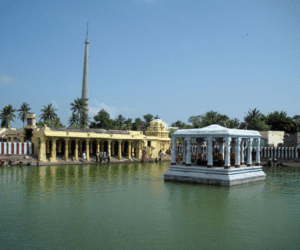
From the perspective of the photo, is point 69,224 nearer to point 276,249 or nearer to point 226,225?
point 226,225

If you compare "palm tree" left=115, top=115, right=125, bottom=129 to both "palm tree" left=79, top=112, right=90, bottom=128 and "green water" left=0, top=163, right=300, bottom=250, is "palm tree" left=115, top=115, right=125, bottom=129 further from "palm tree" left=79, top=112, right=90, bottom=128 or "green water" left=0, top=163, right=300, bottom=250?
"green water" left=0, top=163, right=300, bottom=250

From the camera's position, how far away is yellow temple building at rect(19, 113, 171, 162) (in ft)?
122

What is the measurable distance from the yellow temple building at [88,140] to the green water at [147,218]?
737 inches

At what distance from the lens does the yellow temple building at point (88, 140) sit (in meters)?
37.1

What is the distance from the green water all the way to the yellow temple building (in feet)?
61.4

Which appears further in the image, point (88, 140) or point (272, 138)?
point (272, 138)

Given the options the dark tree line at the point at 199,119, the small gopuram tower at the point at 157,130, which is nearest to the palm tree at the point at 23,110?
the dark tree line at the point at 199,119

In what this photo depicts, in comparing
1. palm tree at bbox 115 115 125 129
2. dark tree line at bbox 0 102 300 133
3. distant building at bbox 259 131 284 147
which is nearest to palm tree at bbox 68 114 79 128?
dark tree line at bbox 0 102 300 133

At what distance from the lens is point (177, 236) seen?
31.3ft

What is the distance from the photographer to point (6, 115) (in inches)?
2499

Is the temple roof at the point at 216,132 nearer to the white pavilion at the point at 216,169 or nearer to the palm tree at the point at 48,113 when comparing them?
the white pavilion at the point at 216,169

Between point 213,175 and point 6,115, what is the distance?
179 ft

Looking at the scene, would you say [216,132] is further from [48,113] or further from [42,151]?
[48,113]

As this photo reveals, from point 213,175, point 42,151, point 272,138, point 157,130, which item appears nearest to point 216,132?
point 213,175
